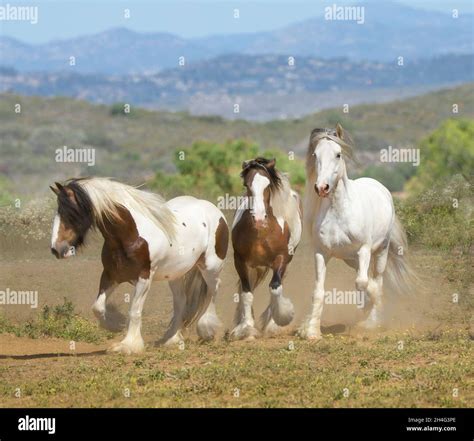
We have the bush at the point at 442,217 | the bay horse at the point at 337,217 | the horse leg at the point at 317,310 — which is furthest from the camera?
the bush at the point at 442,217

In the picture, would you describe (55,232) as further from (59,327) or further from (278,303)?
(278,303)

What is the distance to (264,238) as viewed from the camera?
551 inches

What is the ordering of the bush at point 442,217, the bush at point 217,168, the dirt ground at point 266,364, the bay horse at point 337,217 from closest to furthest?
the dirt ground at point 266,364
the bay horse at point 337,217
the bush at point 442,217
the bush at point 217,168

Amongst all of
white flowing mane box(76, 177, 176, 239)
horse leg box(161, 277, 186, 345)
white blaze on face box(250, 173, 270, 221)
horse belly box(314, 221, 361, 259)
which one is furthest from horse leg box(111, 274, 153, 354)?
horse belly box(314, 221, 361, 259)

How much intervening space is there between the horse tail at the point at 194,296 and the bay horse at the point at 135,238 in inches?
2.6

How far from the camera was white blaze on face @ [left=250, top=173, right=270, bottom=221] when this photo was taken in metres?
13.7

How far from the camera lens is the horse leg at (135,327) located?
496 inches

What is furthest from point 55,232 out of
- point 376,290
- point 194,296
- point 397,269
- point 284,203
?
point 397,269

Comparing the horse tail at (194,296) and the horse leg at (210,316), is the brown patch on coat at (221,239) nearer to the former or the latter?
the horse leg at (210,316)

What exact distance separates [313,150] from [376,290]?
2.13 metres

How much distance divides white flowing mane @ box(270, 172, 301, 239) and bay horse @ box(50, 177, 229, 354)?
802 millimetres

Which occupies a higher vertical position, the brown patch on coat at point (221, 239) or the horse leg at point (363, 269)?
the brown patch on coat at point (221, 239)

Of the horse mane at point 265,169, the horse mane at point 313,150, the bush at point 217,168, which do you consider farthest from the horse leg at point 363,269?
the bush at point 217,168

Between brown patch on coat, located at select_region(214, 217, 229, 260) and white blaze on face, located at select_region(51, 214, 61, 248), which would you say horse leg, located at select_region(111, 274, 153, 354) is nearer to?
white blaze on face, located at select_region(51, 214, 61, 248)
